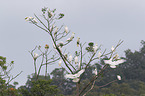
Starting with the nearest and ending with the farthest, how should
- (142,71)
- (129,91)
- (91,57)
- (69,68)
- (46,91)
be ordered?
(69,68)
(91,57)
(46,91)
(129,91)
(142,71)

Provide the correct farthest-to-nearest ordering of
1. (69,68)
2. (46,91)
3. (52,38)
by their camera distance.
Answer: (46,91), (52,38), (69,68)

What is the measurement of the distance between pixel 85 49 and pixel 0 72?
4.24 m

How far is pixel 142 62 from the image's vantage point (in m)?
31.4

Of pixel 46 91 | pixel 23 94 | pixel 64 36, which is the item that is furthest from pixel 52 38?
pixel 23 94

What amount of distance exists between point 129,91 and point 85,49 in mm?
18469

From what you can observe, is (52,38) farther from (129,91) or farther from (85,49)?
(129,91)

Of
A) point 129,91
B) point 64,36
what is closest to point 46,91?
point 64,36

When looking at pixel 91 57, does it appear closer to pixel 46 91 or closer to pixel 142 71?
pixel 46 91

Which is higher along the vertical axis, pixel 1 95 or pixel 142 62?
pixel 142 62

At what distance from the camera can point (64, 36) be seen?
2.53 m

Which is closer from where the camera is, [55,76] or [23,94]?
[23,94]

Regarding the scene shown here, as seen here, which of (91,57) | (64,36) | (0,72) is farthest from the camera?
(0,72)

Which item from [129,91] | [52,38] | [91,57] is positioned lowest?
[129,91]

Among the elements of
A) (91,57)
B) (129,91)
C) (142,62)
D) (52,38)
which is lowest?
(129,91)
